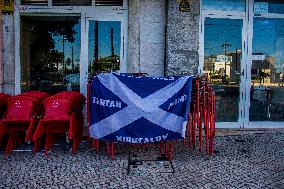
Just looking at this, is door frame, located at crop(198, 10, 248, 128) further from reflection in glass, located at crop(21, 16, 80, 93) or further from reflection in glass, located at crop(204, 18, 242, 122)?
reflection in glass, located at crop(21, 16, 80, 93)

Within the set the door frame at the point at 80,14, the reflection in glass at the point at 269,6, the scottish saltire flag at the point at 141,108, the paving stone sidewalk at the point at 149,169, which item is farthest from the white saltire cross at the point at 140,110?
the reflection in glass at the point at 269,6

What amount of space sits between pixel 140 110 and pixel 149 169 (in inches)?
42.0

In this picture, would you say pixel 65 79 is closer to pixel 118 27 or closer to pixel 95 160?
pixel 118 27

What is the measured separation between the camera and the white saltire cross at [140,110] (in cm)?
629

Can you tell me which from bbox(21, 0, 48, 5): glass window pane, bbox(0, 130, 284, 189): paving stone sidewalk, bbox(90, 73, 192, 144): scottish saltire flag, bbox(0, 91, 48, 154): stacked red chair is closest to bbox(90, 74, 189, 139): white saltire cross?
bbox(90, 73, 192, 144): scottish saltire flag

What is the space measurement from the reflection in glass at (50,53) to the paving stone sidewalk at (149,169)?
2332mm

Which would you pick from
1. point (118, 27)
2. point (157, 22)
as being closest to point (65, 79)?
point (118, 27)

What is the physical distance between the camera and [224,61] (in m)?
9.04

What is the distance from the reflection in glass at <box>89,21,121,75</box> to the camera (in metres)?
8.80

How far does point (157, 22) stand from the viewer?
8.67m

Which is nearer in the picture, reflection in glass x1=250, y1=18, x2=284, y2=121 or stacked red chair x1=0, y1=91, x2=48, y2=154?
stacked red chair x1=0, y1=91, x2=48, y2=154

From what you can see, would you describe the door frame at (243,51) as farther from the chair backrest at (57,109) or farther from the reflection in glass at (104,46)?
the chair backrest at (57,109)

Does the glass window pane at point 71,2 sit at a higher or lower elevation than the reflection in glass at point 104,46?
higher

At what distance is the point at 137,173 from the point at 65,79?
417 cm
